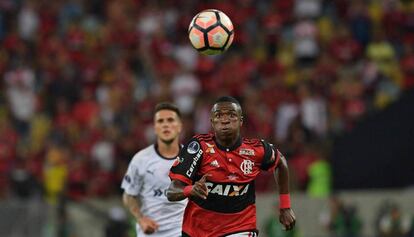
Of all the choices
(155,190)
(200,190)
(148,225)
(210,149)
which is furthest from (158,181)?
(200,190)

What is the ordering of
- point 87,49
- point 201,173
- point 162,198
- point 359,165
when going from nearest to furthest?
point 201,173, point 162,198, point 359,165, point 87,49

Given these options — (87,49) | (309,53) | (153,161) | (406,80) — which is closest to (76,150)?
(87,49)

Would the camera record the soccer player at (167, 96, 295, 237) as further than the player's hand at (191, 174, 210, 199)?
Yes

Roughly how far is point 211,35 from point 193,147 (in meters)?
1.74

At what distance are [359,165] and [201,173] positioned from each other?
900cm

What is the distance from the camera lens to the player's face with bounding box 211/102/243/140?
8.98 metres

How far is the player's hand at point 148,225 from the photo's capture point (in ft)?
34.4

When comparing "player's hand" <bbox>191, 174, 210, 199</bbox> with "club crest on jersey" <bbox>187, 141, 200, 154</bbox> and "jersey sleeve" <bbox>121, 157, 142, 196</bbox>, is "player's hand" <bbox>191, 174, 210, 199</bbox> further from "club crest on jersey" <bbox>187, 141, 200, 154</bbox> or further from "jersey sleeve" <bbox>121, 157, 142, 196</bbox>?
"jersey sleeve" <bbox>121, 157, 142, 196</bbox>

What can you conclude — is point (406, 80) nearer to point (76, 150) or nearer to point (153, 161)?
point (76, 150)

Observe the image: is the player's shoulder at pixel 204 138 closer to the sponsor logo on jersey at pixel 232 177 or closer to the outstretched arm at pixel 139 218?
the sponsor logo on jersey at pixel 232 177

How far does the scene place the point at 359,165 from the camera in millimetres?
17656

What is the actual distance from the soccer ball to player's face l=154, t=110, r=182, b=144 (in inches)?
34.5

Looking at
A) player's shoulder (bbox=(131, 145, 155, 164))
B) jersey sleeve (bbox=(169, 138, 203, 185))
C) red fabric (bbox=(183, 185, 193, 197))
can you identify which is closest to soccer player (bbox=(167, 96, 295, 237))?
jersey sleeve (bbox=(169, 138, 203, 185))

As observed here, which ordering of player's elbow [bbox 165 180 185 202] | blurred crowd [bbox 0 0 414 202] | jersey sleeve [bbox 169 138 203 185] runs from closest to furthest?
player's elbow [bbox 165 180 185 202], jersey sleeve [bbox 169 138 203 185], blurred crowd [bbox 0 0 414 202]
